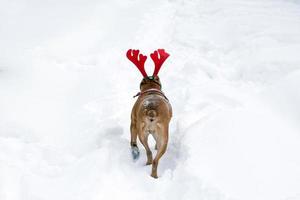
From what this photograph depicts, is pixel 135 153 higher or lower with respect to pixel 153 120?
lower

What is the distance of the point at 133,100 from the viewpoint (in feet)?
21.5

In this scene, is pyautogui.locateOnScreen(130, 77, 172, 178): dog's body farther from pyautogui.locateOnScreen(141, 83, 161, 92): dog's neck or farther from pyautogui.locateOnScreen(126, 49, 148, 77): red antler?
pyautogui.locateOnScreen(126, 49, 148, 77): red antler

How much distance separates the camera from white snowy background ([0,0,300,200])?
4.32m

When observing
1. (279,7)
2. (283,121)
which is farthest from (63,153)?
(279,7)

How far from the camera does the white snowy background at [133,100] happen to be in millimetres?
4320

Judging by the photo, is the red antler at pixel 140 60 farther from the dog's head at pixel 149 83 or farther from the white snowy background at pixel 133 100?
the white snowy background at pixel 133 100

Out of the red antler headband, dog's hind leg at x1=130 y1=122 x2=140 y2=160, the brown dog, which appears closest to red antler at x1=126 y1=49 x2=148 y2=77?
the red antler headband

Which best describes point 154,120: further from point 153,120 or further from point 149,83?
point 149,83

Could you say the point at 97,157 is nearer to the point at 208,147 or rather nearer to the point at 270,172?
the point at 208,147

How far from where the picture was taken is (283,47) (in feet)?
26.9

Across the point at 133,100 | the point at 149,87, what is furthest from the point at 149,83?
the point at 133,100

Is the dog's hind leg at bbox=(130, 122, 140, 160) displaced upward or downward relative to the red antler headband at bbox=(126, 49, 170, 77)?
downward

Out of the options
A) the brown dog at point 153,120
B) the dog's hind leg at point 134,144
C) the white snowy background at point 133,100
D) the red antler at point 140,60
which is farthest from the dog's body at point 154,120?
the red antler at point 140,60

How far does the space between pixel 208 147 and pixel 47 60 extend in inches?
163
